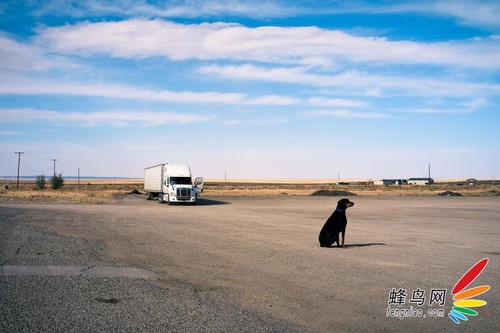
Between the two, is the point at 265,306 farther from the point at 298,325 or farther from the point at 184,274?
the point at 184,274

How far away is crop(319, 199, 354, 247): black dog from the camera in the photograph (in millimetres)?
14977

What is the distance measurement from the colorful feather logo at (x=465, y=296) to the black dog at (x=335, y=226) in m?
4.24

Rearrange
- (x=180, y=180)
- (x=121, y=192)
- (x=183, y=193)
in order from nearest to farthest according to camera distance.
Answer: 1. (x=183, y=193)
2. (x=180, y=180)
3. (x=121, y=192)

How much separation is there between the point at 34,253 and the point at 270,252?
21.2ft

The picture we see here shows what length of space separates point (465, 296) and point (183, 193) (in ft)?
119

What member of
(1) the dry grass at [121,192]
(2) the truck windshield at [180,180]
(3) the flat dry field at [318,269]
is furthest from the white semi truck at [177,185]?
(3) the flat dry field at [318,269]

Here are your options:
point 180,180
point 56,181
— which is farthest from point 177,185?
point 56,181

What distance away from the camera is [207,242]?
16297 mm

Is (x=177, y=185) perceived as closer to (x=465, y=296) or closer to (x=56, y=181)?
(x=465, y=296)

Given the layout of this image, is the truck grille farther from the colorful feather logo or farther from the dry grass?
the colorful feather logo

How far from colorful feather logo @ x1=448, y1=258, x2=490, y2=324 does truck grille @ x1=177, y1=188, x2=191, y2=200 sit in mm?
33880

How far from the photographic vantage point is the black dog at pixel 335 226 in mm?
14977

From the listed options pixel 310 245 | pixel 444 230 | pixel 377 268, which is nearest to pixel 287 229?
pixel 310 245

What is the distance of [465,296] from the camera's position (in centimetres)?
890
